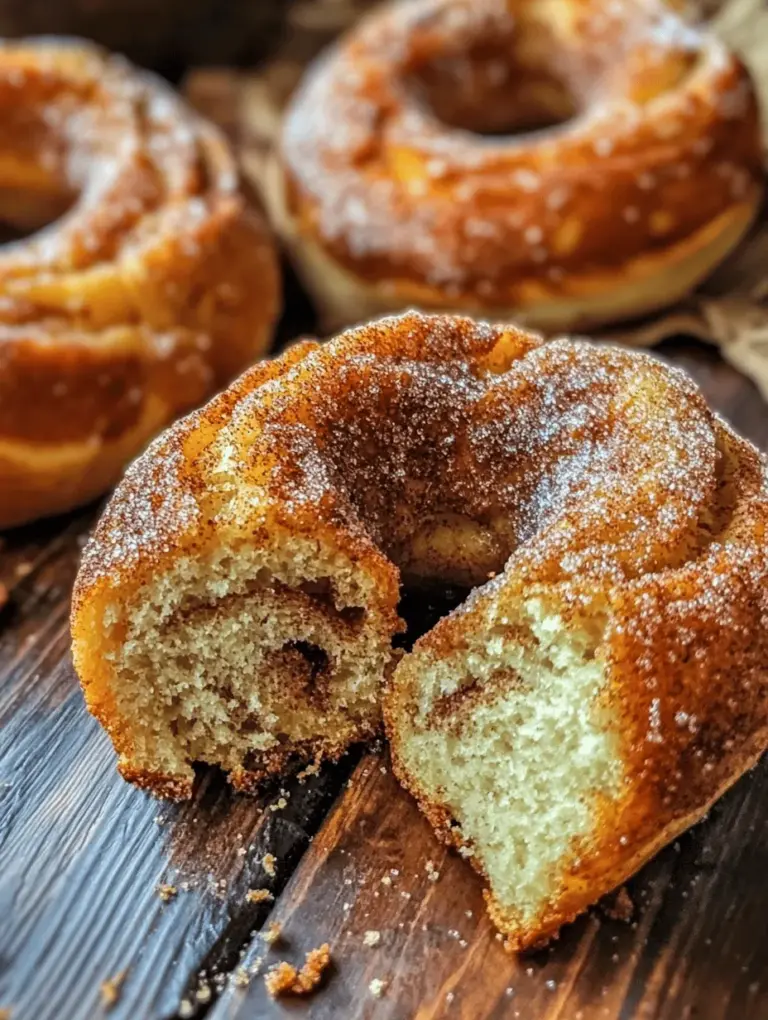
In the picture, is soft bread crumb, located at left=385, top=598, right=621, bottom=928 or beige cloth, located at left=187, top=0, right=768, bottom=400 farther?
beige cloth, located at left=187, top=0, right=768, bottom=400

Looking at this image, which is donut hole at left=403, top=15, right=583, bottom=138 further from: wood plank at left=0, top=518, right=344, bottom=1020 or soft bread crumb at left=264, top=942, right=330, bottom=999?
soft bread crumb at left=264, top=942, right=330, bottom=999

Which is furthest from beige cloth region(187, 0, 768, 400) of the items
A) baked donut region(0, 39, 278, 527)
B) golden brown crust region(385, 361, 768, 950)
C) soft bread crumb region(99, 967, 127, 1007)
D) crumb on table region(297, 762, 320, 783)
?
soft bread crumb region(99, 967, 127, 1007)

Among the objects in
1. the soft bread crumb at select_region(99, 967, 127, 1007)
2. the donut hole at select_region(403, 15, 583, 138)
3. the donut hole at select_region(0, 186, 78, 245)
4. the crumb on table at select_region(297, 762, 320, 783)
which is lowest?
the crumb on table at select_region(297, 762, 320, 783)

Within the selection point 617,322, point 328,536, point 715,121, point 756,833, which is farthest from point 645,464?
point 715,121

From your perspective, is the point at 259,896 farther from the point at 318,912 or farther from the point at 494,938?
the point at 494,938

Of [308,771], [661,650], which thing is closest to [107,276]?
[308,771]

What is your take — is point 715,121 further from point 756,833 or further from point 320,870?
point 320,870

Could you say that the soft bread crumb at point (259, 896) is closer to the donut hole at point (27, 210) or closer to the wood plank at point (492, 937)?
the wood plank at point (492, 937)
